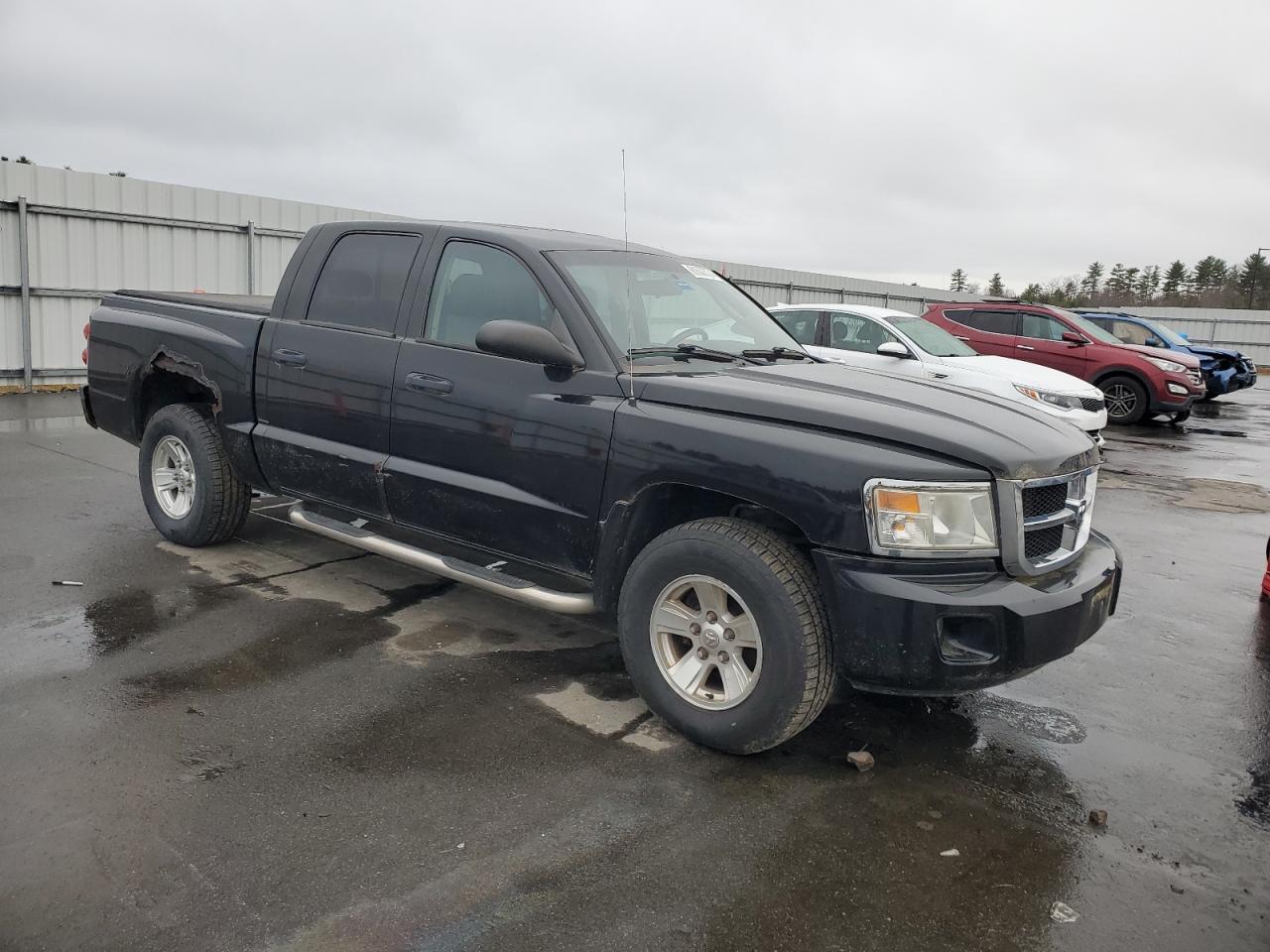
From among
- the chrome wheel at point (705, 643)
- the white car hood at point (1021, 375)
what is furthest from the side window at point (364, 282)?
the white car hood at point (1021, 375)

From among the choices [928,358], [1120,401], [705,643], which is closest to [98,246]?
[928,358]

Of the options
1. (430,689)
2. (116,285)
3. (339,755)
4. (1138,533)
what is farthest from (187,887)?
(116,285)

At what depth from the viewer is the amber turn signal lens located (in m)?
3.08

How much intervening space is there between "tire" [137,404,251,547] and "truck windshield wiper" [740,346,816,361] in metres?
2.94

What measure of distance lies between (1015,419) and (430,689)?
2.51 m

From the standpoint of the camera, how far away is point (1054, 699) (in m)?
4.14

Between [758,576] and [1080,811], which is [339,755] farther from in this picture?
[1080,811]

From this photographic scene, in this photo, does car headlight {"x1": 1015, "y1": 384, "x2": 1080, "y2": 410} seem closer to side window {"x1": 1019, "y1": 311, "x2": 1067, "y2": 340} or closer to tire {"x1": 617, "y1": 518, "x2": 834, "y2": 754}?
side window {"x1": 1019, "y1": 311, "x2": 1067, "y2": 340}

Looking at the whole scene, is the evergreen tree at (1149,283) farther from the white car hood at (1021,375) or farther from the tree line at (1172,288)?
the white car hood at (1021,375)

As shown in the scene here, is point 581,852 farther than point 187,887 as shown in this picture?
Yes

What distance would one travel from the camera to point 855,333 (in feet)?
35.7

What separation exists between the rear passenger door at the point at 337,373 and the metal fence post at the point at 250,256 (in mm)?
10278

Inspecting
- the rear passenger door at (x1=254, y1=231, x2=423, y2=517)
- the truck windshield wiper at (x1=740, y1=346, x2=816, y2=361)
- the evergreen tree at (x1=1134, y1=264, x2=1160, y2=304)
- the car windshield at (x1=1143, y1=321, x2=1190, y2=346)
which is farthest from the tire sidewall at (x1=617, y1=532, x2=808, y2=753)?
the evergreen tree at (x1=1134, y1=264, x2=1160, y2=304)

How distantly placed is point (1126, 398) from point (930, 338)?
19.0 feet
